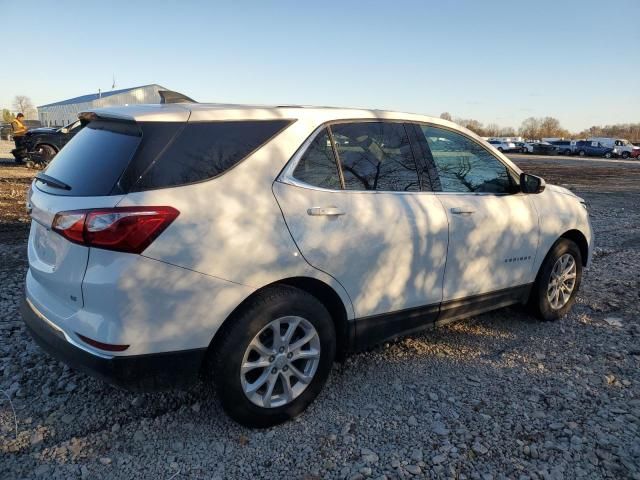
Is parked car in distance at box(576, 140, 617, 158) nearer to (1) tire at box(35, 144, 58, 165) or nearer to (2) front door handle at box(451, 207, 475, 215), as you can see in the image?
(1) tire at box(35, 144, 58, 165)

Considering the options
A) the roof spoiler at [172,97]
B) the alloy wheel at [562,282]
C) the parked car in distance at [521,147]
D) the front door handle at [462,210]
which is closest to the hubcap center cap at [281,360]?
the front door handle at [462,210]

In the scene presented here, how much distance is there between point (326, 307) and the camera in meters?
3.03

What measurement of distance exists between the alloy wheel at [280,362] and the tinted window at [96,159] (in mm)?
1105

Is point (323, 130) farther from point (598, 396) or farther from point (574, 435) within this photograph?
point (598, 396)

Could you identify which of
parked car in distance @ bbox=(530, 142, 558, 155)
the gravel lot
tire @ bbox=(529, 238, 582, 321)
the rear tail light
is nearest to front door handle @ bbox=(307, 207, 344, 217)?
the rear tail light

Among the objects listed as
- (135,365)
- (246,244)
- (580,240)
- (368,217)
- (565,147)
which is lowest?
(135,365)

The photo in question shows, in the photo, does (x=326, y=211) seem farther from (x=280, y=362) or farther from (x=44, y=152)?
(x=44, y=152)

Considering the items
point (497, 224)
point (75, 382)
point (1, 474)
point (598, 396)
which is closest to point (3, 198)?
point (75, 382)

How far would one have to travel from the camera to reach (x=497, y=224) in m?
3.79

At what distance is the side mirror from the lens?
4035mm

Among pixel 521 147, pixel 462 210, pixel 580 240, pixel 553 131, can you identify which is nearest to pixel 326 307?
pixel 462 210

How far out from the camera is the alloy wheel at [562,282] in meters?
4.50

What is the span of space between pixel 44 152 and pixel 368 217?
16.4m

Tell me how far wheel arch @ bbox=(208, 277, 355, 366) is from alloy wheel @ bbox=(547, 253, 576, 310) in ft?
7.56
